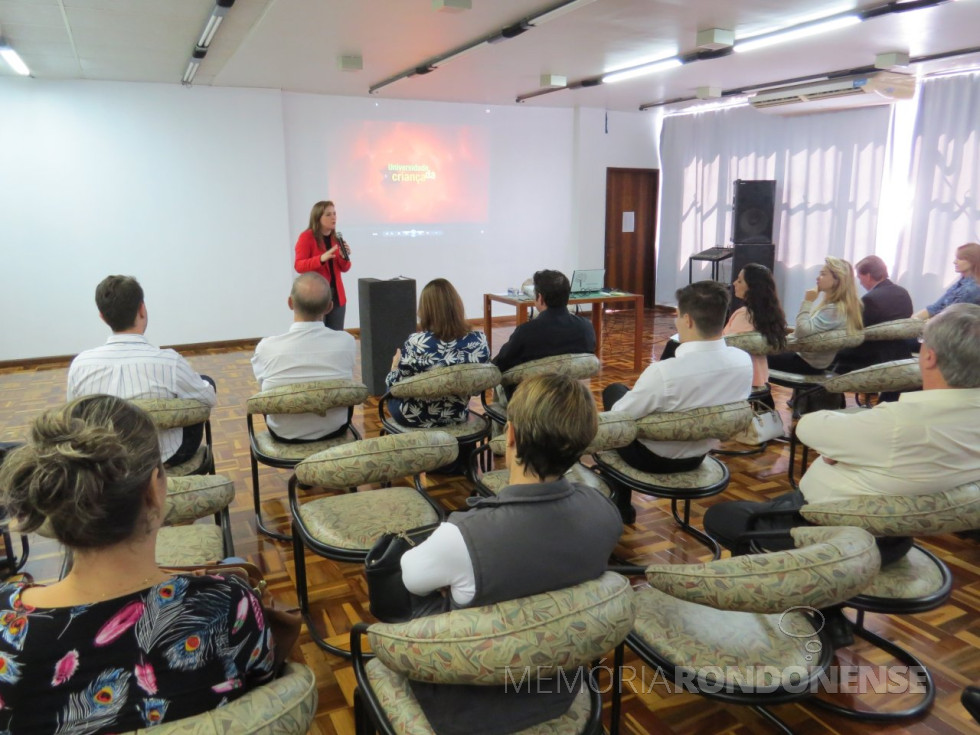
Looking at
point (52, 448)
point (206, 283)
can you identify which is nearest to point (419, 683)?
point (52, 448)

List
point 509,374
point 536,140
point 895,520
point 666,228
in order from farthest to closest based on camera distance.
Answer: point 666,228
point 536,140
point 509,374
point 895,520

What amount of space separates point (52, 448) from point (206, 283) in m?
7.12

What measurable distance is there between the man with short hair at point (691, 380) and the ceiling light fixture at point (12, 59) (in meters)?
5.30

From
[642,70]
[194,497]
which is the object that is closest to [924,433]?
[194,497]

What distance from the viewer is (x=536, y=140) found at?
30.5ft

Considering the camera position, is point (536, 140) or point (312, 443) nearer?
point (312, 443)

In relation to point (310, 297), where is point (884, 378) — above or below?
below

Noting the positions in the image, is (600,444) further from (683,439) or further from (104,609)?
(104,609)

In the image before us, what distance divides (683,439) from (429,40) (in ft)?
13.2

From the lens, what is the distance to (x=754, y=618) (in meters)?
1.75

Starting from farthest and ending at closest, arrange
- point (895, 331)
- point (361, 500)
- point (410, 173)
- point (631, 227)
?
point (631, 227), point (410, 173), point (895, 331), point (361, 500)

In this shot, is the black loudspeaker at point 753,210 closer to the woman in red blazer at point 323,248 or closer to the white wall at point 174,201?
the white wall at point 174,201

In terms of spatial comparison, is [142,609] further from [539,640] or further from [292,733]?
[539,640]

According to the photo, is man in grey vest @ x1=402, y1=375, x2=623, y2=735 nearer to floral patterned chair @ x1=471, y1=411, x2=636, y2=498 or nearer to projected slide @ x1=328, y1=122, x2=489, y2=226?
floral patterned chair @ x1=471, y1=411, x2=636, y2=498
